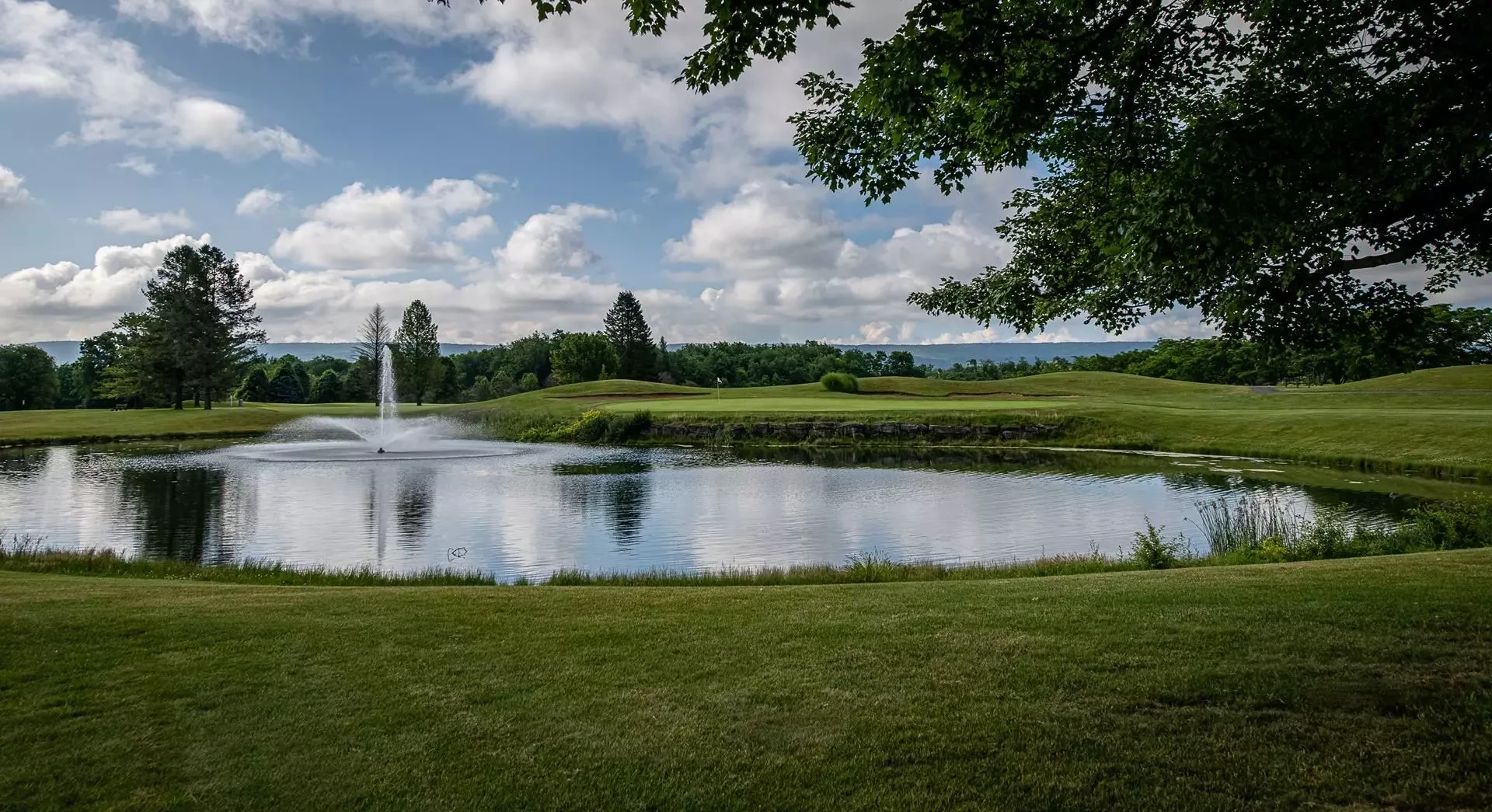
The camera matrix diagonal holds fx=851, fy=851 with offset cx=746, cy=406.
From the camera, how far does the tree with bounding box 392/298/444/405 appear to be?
80.4m

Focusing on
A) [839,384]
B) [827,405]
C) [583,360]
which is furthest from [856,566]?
[583,360]

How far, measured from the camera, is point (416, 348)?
80562 millimetres

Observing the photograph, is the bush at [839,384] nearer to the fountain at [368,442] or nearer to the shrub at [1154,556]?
the fountain at [368,442]

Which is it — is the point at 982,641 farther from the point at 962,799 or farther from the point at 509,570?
the point at 509,570

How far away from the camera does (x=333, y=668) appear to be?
6375 mm

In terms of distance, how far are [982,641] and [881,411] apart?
41.7 meters

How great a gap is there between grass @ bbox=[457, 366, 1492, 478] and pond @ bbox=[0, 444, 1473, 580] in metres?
3.39

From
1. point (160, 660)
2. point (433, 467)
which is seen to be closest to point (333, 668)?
point (160, 660)

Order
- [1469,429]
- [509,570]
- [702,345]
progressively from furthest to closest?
[702,345] → [1469,429] → [509,570]

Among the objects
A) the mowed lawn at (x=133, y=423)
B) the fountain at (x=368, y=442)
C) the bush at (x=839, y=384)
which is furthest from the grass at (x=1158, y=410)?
the mowed lawn at (x=133, y=423)

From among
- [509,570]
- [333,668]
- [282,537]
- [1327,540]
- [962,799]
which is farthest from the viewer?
[282,537]

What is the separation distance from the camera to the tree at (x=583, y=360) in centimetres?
10481

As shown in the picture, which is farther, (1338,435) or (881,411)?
(881,411)

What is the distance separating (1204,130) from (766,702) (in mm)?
5152
